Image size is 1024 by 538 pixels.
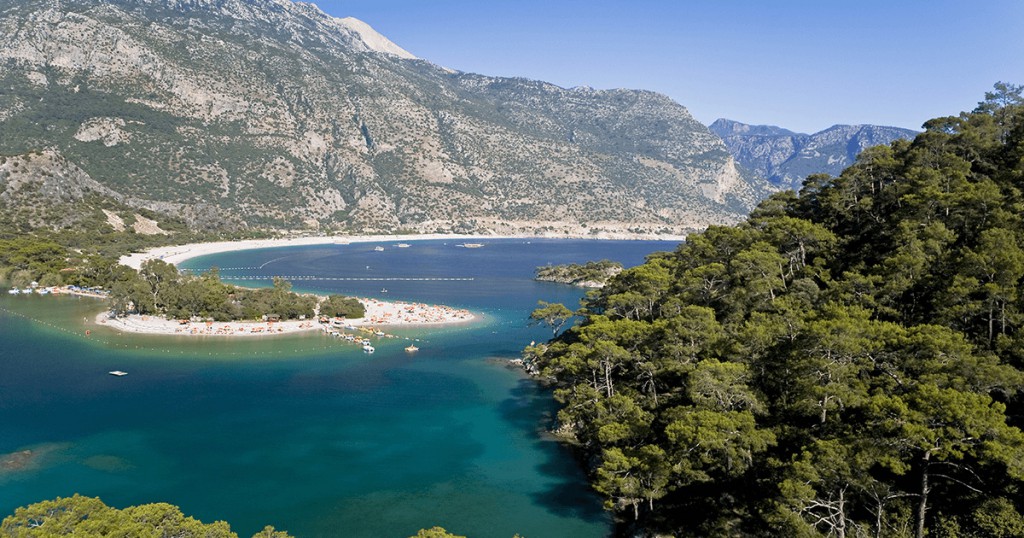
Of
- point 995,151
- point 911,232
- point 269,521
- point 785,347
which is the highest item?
point 995,151

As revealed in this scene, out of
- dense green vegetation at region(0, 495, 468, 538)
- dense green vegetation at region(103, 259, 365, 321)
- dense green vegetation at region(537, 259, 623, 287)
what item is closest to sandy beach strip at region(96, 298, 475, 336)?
dense green vegetation at region(103, 259, 365, 321)

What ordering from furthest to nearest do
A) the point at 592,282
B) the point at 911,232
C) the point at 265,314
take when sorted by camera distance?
the point at 592,282 < the point at 265,314 < the point at 911,232

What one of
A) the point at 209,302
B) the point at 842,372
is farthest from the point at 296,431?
the point at 209,302

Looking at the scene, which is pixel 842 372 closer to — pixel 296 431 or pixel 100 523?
pixel 100 523

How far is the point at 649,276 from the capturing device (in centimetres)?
4503

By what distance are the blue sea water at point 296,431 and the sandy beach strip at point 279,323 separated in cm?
290

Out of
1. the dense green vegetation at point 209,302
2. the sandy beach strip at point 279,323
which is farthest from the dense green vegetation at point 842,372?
the dense green vegetation at point 209,302

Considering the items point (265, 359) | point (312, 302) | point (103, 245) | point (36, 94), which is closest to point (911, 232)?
point (265, 359)

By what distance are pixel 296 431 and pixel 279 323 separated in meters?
38.8

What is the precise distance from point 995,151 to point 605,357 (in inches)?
1244

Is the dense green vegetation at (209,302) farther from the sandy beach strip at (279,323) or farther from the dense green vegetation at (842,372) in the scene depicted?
the dense green vegetation at (842,372)

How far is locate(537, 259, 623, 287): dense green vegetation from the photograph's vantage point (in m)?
118

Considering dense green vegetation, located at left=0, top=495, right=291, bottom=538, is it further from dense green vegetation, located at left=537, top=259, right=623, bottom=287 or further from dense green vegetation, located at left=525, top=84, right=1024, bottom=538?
dense green vegetation, located at left=537, top=259, right=623, bottom=287

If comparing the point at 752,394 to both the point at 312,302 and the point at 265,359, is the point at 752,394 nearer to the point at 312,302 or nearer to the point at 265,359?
the point at 265,359
